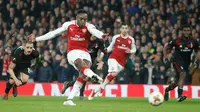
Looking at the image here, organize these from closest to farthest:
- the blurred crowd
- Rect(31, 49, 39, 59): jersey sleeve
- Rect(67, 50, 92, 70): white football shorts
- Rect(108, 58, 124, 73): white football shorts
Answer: Rect(67, 50, 92, 70): white football shorts → Rect(31, 49, 39, 59): jersey sleeve → Rect(108, 58, 124, 73): white football shorts → the blurred crowd

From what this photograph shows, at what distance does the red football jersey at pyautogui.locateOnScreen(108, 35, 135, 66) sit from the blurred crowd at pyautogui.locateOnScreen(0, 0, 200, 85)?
3.82m

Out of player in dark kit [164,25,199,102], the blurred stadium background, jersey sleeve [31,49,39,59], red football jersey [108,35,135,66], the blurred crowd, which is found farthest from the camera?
the blurred crowd

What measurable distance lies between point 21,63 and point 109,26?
8.56m

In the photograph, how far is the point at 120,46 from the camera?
19109 mm

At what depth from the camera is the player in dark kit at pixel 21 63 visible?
17.1 m

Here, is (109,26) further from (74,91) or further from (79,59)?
(74,91)

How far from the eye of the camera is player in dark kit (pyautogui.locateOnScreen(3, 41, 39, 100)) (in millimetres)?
17141

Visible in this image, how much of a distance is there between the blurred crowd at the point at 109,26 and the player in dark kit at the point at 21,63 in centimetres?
542

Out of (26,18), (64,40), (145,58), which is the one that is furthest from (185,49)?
(26,18)

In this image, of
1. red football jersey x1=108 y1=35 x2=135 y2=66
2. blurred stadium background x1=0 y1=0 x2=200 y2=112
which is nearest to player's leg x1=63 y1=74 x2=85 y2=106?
red football jersey x1=108 y1=35 x2=135 y2=66

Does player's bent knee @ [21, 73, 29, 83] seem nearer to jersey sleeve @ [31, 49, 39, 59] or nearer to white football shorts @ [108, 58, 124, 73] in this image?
jersey sleeve @ [31, 49, 39, 59]

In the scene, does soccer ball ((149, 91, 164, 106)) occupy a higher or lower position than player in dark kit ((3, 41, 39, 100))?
lower

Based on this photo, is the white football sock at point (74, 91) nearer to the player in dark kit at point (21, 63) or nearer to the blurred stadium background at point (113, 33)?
the player in dark kit at point (21, 63)

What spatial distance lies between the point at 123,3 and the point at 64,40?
3.43 meters
